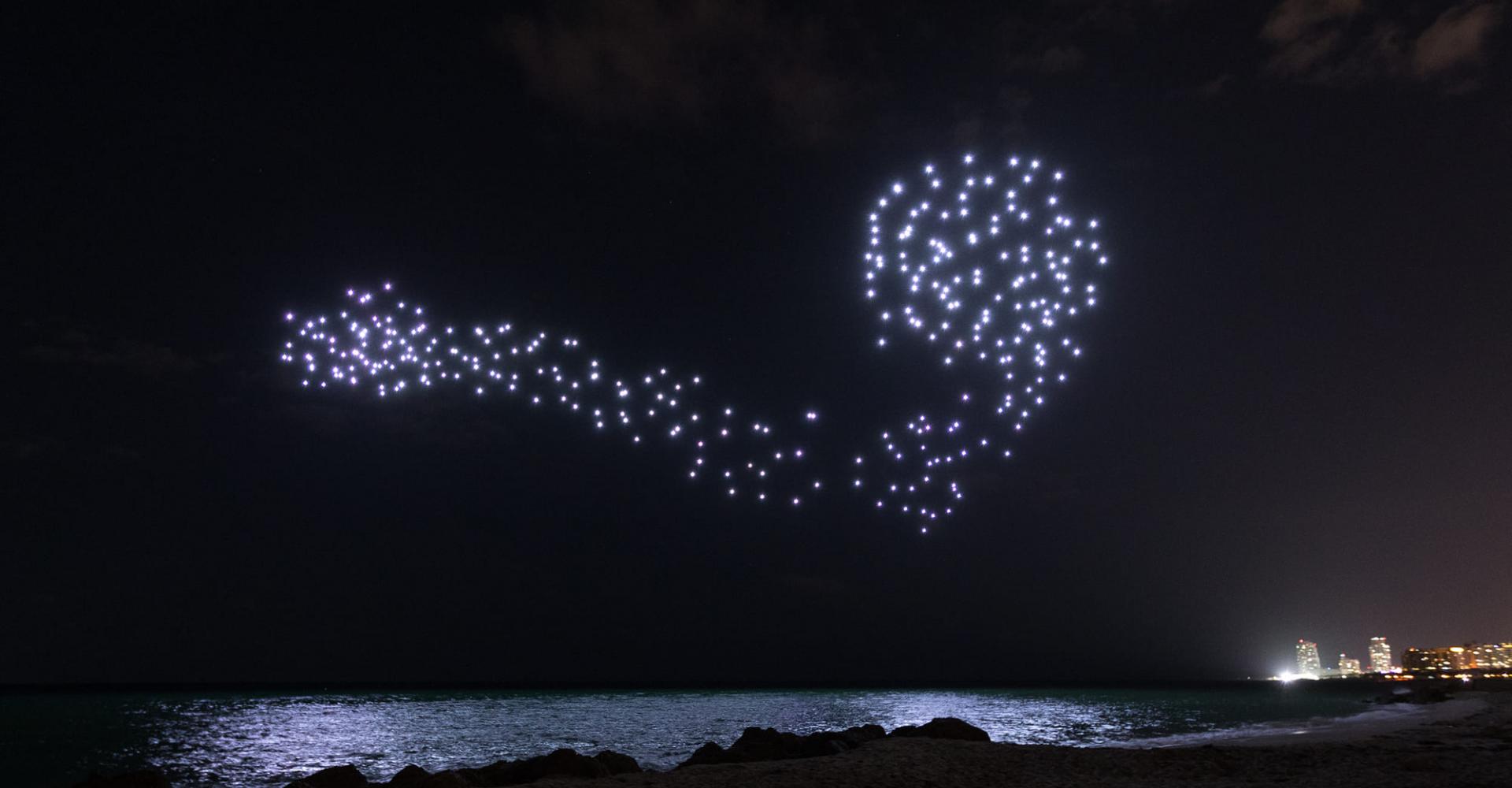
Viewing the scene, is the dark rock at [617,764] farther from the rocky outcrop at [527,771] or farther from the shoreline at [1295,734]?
the shoreline at [1295,734]

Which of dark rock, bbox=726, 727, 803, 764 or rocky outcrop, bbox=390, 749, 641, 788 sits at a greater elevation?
dark rock, bbox=726, 727, 803, 764

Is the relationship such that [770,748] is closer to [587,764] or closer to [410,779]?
[587,764]

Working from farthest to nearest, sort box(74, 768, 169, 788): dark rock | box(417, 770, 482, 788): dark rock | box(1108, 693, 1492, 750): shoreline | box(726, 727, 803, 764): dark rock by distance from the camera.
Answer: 1. box(1108, 693, 1492, 750): shoreline
2. box(726, 727, 803, 764): dark rock
3. box(74, 768, 169, 788): dark rock
4. box(417, 770, 482, 788): dark rock

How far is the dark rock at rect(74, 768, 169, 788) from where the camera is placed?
13375 mm

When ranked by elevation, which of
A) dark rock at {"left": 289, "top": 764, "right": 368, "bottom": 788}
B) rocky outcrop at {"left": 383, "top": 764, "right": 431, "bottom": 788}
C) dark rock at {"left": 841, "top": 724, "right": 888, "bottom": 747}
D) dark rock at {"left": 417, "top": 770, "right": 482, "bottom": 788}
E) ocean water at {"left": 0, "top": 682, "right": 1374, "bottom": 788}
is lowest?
ocean water at {"left": 0, "top": 682, "right": 1374, "bottom": 788}

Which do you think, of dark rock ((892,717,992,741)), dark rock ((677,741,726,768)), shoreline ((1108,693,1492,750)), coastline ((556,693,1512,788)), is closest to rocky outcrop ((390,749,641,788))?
dark rock ((677,741,726,768))

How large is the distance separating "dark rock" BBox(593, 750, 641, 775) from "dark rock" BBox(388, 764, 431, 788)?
3.17 meters

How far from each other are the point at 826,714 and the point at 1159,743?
2547 cm

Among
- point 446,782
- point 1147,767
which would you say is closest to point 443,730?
point 446,782

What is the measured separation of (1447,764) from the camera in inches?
440

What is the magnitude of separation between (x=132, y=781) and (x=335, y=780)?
3095 millimetres

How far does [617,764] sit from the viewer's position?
1598 centimetres

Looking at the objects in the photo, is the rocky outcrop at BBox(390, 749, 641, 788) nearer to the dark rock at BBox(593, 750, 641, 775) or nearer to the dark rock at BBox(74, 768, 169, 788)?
the dark rock at BBox(593, 750, 641, 775)

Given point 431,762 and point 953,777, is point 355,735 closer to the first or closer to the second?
point 431,762
